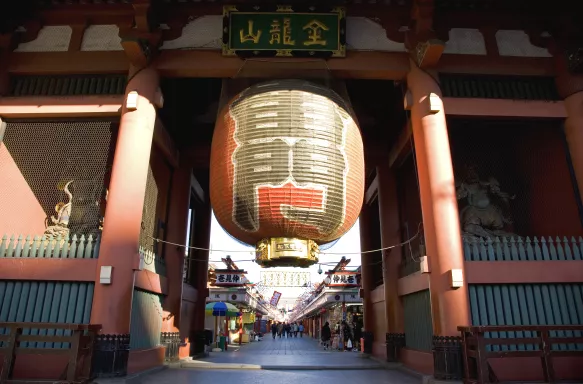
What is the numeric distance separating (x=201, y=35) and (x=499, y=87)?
777 cm

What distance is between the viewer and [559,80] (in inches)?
388

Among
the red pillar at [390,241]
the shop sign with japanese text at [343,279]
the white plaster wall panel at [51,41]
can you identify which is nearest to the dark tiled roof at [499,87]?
Result: the red pillar at [390,241]

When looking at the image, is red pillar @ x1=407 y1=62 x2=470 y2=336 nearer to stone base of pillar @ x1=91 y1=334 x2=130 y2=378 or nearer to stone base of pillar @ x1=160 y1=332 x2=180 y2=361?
stone base of pillar @ x1=91 y1=334 x2=130 y2=378

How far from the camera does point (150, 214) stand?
10977 mm

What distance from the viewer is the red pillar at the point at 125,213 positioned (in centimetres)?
779

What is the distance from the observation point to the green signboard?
921cm

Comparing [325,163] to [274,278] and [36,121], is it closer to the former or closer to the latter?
[36,121]

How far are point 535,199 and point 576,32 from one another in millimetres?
4327

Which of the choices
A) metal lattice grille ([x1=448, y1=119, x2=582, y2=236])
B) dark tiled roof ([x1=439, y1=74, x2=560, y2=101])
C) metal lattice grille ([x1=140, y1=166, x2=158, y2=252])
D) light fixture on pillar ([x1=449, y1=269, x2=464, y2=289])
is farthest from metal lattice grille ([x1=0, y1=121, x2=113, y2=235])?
metal lattice grille ([x1=448, y1=119, x2=582, y2=236])

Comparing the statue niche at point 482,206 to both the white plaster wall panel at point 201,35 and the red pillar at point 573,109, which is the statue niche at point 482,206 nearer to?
the red pillar at point 573,109

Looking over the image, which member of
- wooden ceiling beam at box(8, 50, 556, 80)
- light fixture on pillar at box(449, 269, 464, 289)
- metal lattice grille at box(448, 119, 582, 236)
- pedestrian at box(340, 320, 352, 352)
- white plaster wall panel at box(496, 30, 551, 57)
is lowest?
pedestrian at box(340, 320, 352, 352)

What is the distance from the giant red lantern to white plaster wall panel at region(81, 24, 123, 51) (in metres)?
4.76

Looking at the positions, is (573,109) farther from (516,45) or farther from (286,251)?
(286,251)

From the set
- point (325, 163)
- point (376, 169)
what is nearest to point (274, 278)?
point (376, 169)
